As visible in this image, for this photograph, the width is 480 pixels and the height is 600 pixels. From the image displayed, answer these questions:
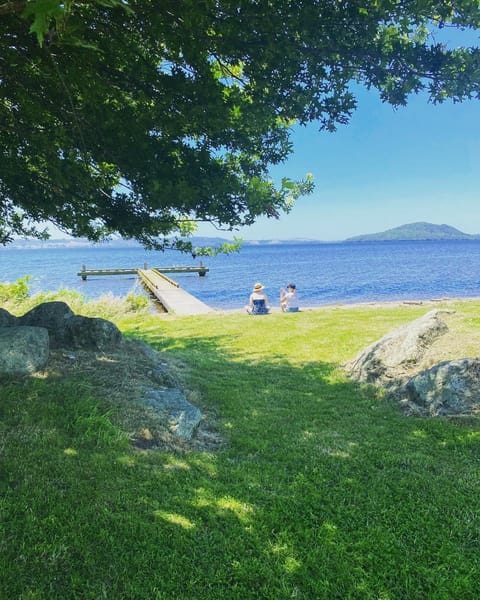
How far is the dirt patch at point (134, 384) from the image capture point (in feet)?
17.5

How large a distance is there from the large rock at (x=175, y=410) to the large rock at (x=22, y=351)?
1970 millimetres

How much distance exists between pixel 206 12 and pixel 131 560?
5484mm

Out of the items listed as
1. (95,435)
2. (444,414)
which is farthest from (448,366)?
(95,435)

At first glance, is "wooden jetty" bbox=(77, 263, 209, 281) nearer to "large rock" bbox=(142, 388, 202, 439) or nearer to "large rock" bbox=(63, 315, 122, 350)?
"large rock" bbox=(63, 315, 122, 350)

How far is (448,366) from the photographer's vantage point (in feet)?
21.6

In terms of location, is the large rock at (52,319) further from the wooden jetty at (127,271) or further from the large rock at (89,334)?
the wooden jetty at (127,271)

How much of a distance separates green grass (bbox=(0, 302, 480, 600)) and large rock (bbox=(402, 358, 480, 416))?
1.05 feet

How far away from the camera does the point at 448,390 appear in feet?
21.0

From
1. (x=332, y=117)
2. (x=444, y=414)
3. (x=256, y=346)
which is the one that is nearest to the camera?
(x=332, y=117)

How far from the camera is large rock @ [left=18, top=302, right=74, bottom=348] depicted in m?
8.34

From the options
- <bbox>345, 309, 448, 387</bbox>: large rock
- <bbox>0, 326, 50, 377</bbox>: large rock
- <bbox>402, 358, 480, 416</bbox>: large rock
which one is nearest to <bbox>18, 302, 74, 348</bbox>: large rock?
<bbox>0, 326, 50, 377</bbox>: large rock

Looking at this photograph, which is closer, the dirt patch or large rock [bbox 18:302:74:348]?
the dirt patch

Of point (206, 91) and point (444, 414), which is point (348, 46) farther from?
point (444, 414)

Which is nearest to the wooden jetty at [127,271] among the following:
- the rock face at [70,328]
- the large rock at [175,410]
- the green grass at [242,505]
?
the rock face at [70,328]
